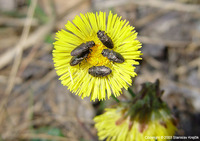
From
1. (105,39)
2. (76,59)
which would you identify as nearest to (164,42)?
(105,39)

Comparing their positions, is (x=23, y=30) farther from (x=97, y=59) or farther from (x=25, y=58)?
(x=97, y=59)

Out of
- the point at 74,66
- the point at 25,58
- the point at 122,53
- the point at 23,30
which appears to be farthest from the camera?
the point at 23,30

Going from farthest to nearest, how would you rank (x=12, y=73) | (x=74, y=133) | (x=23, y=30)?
(x=23, y=30) → (x=12, y=73) → (x=74, y=133)

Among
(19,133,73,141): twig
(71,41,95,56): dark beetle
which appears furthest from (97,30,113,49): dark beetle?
(19,133,73,141): twig

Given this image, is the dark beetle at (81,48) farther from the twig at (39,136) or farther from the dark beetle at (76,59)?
the twig at (39,136)

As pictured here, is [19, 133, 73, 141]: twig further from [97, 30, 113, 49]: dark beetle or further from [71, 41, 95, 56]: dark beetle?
[97, 30, 113, 49]: dark beetle

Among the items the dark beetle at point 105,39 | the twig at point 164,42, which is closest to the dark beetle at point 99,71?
the dark beetle at point 105,39

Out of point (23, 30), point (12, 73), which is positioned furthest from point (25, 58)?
point (23, 30)
